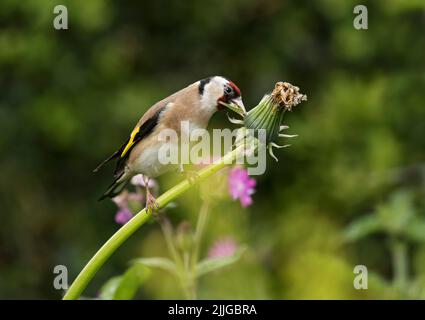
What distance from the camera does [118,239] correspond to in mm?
1855

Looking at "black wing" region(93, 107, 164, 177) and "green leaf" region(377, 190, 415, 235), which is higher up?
"black wing" region(93, 107, 164, 177)

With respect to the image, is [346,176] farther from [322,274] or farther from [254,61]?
[322,274]

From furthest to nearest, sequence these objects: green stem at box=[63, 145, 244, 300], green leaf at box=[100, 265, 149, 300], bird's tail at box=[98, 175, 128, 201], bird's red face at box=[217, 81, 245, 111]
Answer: bird's tail at box=[98, 175, 128, 201] < bird's red face at box=[217, 81, 245, 111] < green leaf at box=[100, 265, 149, 300] < green stem at box=[63, 145, 244, 300]

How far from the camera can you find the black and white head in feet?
8.24

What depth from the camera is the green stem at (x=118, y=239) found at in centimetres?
184

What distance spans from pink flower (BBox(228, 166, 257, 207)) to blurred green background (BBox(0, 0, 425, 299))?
2211 millimetres

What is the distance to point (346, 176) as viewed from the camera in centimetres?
503

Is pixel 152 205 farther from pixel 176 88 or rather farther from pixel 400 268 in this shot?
pixel 176 88

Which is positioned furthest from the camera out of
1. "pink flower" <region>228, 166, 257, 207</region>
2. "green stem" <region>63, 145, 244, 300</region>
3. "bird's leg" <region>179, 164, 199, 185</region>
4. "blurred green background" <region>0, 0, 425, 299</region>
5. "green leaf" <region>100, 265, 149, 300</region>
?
"blurred green background" <region>0, 0, 425, 299</region>

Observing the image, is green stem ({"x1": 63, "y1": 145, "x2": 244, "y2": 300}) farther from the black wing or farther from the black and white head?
the black wing

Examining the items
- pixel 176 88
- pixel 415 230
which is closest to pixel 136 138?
pixel 415 230

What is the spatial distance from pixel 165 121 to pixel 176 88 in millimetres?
2880

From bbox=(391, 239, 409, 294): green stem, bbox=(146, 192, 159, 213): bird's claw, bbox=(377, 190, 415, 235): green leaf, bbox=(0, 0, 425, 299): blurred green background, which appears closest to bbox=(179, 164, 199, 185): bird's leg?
bbox=(146, 192, 159, 213): bird's claw

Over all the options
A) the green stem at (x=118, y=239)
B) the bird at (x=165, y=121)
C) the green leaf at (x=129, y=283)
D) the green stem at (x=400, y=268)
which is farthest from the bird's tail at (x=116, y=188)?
the green stem at (x=400, y=268)
